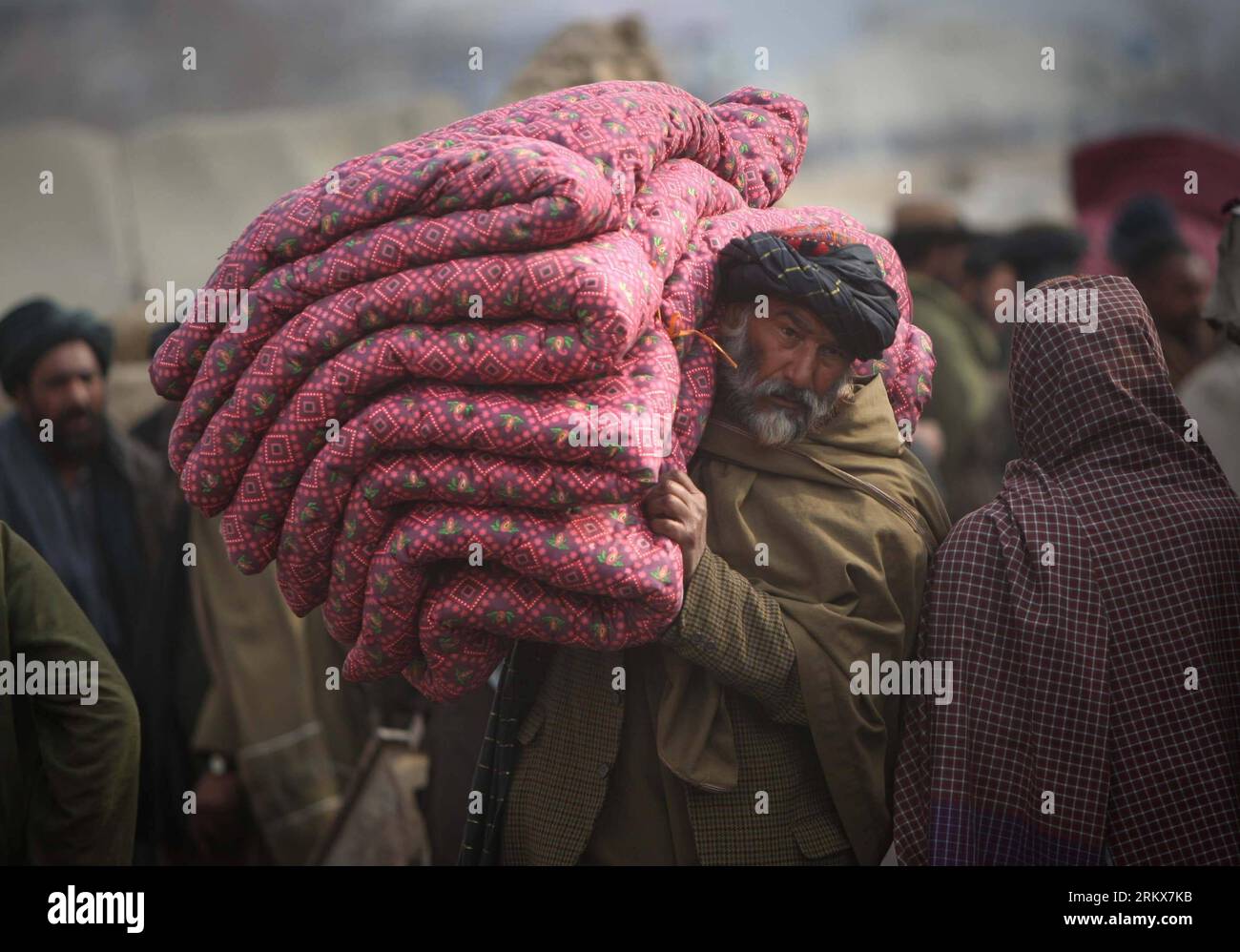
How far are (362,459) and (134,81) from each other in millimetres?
7459

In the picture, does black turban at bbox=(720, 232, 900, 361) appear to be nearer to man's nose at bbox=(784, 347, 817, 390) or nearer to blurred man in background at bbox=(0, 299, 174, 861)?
man's nose at bbox=(784, 347, 817, 390)

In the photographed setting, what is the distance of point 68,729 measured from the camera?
9.66ft

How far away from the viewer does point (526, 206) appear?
2393 millimetres

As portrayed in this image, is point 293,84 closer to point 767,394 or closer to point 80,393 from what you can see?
point 80,393

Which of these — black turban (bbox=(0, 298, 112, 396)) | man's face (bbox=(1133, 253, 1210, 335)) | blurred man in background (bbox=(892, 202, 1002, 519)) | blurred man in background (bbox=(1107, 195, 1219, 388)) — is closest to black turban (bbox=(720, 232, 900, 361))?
blurred man in background (bbox=(1107, 195, 1219, 388))

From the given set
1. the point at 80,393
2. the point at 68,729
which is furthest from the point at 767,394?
the point at 80,393

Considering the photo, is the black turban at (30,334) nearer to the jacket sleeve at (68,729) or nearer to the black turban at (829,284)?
the jacket sleeve at (68,729)

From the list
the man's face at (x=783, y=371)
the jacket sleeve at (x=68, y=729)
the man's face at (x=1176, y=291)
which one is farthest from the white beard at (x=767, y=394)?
the man's face at (x=1176, y=291)

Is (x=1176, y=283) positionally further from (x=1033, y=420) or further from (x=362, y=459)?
(x=362, y=459)

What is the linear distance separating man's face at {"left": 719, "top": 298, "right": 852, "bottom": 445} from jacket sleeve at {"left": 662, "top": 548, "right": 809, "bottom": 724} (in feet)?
0.93

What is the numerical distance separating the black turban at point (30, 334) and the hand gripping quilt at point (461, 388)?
241cm

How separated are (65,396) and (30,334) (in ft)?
0.81

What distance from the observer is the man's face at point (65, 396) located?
4.88m
